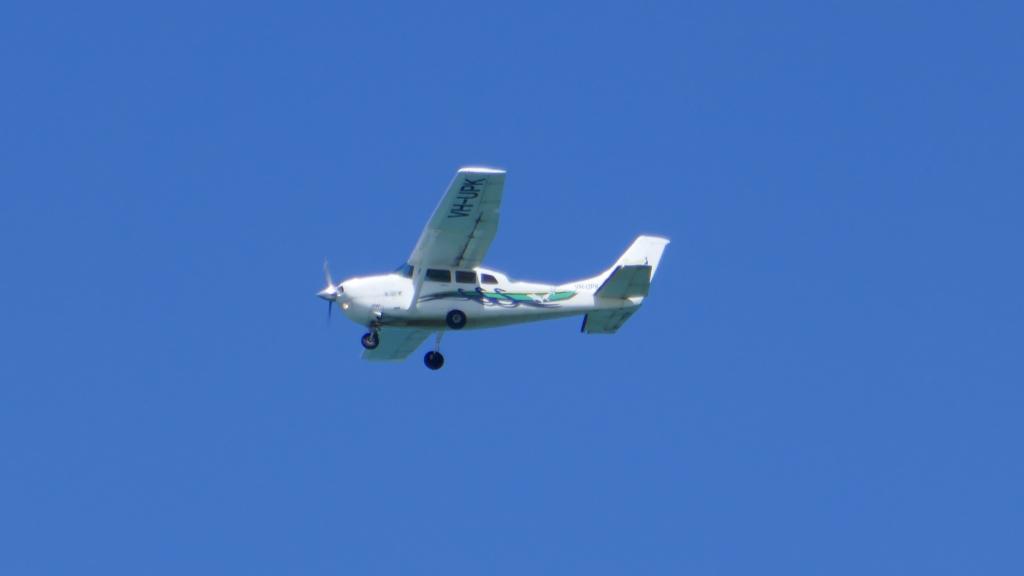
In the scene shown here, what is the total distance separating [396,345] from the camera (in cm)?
4397

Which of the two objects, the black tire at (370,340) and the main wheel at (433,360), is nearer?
the black tire at (370,340)

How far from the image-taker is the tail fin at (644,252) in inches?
1746

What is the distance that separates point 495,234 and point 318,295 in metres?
4.18

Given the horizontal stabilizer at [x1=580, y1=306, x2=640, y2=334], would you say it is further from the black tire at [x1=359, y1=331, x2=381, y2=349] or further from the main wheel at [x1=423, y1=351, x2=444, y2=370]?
the black tire at [x1=359, y1=331, x2=381, y2=349]

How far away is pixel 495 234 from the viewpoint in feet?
129

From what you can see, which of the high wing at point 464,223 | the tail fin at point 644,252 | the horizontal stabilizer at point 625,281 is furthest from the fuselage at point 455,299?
the tail fin at point 644,252

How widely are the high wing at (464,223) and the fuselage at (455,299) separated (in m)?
0.36

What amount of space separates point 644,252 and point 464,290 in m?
6.12

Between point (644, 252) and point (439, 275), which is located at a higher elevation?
point (644, 252)

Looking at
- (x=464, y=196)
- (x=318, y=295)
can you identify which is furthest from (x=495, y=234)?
(x=318, y=295)

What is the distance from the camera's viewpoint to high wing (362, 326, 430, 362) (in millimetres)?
43312

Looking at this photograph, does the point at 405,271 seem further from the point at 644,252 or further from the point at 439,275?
the point at 644,252

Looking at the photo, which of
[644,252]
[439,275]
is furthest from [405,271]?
[644,252]

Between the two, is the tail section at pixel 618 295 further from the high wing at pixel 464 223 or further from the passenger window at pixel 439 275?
the passenger window at pixel 439 275
